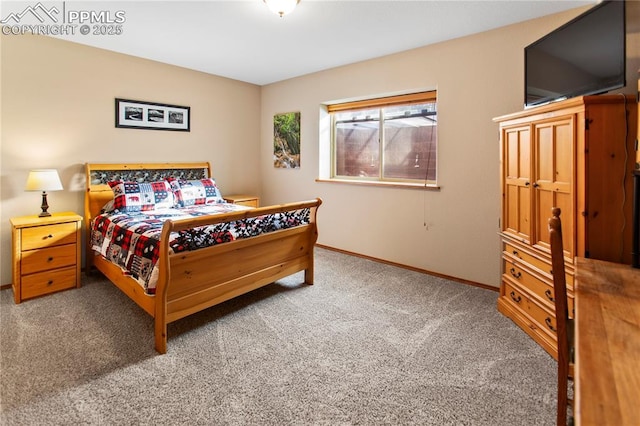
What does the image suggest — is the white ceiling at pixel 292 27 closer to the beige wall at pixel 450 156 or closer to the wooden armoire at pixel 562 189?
the beige wall at pixel 450 156

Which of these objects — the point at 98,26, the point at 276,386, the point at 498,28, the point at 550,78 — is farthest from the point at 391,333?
the point at 98,26

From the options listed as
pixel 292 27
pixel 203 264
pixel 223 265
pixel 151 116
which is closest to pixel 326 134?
pixel 292 27

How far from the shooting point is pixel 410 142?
4141mm

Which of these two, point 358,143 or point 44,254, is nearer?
point 44,254

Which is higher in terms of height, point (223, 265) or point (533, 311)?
point (223, 265)

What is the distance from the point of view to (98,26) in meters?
3.23

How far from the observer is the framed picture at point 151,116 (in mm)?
4012

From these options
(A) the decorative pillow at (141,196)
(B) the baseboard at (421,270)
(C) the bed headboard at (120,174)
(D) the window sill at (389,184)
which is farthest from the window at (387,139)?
(A) the decorative pillow at (141,196)

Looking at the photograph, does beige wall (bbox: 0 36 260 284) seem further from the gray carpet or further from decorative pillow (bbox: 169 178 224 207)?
the gray carpet

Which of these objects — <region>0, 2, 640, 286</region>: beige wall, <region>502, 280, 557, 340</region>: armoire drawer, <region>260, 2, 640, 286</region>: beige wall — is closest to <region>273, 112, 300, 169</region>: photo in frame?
<region>0, 2, 640, 286</region>: beige wall

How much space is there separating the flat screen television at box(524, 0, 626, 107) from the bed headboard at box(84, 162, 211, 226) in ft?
12.8

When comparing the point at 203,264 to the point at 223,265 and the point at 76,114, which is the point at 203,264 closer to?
the point at 223,265

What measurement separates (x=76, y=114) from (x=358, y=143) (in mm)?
3273

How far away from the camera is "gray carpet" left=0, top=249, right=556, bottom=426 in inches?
67.7
